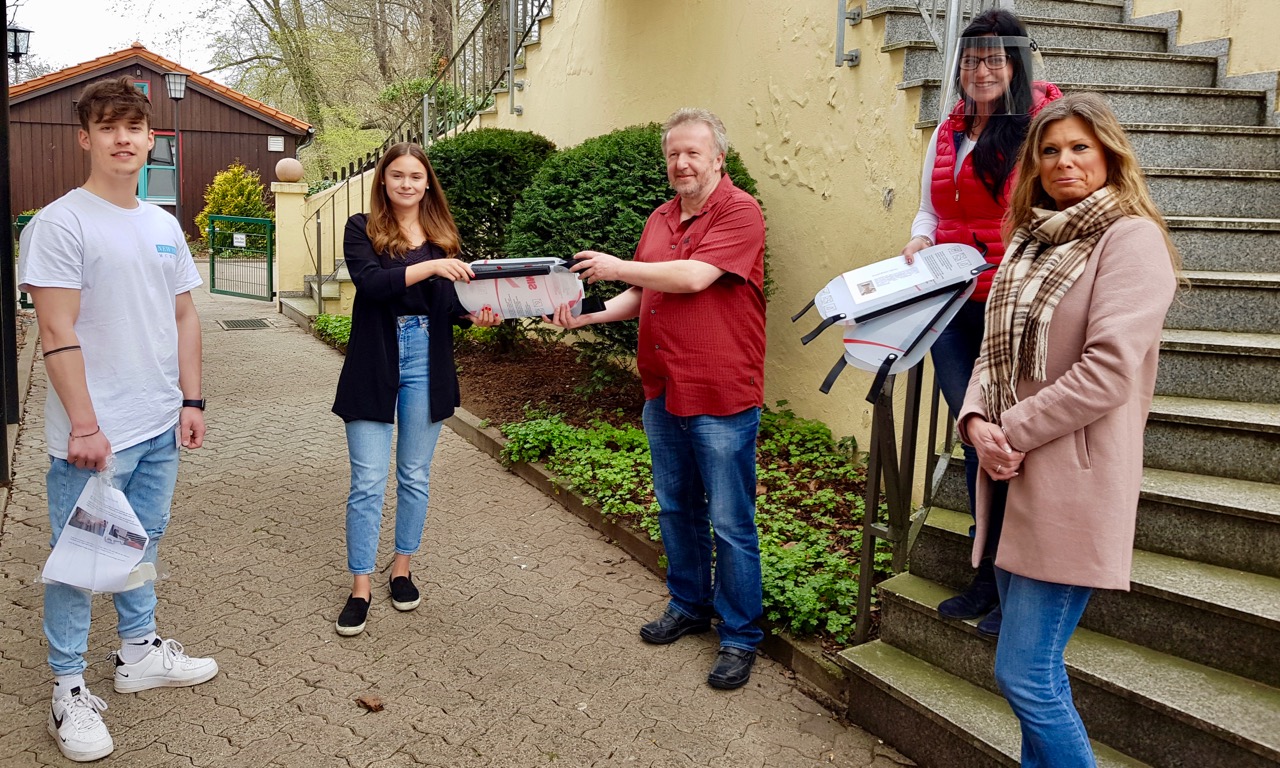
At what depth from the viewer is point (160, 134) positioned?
2455 centimetres

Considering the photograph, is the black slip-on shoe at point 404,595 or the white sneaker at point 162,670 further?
the black slip-on shoe at point 404,595

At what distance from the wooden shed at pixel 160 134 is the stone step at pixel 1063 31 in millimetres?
22085

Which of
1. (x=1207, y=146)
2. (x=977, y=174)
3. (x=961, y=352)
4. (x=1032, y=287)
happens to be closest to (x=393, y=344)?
(x=961, y=352)

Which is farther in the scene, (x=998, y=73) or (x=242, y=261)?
(x=242, y=261)

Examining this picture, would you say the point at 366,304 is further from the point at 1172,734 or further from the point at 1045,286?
the point at 1172,734

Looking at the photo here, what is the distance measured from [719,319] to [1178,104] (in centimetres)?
340

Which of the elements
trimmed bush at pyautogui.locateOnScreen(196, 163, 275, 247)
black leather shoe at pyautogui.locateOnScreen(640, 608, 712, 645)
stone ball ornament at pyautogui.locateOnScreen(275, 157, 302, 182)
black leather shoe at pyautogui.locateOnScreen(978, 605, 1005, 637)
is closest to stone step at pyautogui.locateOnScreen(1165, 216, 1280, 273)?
black leather shoe at pyautogui.locateOnScreen(978, 605, 1005, 637)

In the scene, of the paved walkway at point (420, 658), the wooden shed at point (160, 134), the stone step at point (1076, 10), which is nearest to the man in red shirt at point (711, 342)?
the paved walkway at point (420, 658)

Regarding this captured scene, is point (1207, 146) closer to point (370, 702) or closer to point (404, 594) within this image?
point (404, 594)

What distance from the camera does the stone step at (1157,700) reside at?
2.40m

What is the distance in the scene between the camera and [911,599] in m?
3.27

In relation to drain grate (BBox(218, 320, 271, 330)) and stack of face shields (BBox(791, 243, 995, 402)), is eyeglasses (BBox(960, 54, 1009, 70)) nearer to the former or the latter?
stack of face shields (BBox(791, 243, 995, 402))

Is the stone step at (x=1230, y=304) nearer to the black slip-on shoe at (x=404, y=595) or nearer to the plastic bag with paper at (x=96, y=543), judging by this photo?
the black slip-on shoe at (x=404, y=595)

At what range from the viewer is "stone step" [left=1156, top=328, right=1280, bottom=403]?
3443mm
